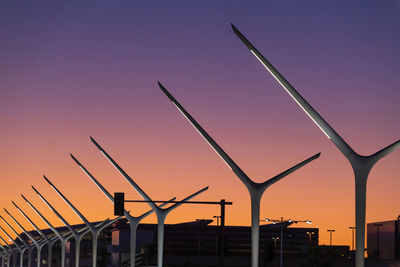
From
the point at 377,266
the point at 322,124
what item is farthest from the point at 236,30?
the point at 377,266

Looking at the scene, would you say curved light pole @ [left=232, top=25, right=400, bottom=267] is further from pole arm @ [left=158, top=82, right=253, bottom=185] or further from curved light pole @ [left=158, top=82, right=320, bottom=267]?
curved light pole @ [left=158, top=82, right=320, bottom=267]

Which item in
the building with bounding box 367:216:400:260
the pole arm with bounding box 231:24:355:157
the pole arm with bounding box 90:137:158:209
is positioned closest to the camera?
the pole arm with bounding box 231:24:355:157

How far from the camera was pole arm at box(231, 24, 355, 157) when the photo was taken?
121 ft

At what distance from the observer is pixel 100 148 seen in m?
94.2

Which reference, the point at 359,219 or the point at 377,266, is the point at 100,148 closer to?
the point at 377,266

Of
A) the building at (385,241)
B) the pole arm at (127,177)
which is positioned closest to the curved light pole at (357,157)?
the pole arm at (127,177)

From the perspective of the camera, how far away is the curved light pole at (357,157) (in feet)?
121

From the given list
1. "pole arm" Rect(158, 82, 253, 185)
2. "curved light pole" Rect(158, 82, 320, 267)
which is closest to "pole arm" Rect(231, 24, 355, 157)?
"pole arm" Rect(158, 82, 253, 185)

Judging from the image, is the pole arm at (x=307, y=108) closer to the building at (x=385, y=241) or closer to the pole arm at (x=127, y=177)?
the pole arm at (x=127, y=177)

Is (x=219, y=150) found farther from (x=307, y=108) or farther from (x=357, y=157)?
(x=357, y=157)

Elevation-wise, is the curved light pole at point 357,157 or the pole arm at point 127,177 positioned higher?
the pole arm at point 127,177

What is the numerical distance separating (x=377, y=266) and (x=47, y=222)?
6945 centimetres

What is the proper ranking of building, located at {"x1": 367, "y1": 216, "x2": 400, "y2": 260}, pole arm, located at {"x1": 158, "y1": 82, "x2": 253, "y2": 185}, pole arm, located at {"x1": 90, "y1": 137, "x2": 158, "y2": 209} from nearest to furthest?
pole arm, located at {"x1": 158, "y1": 82, "x2": 253, "y2": 185} → pole arm, located at {"x1": 90, "y1": 137, "x2": 158, "y2": 209} → building, located at {"x1": 367, "y1": 216, "x2": 400, "y2": 260}

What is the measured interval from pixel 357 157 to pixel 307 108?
312 cm
